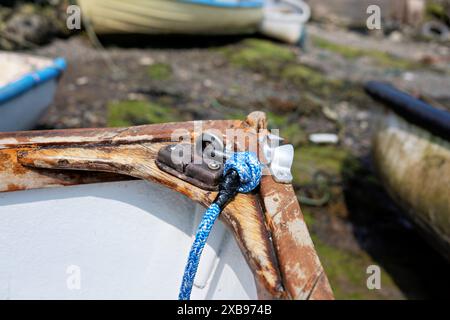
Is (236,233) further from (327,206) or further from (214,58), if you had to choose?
(214,58)

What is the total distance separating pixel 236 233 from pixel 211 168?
0.86 feet

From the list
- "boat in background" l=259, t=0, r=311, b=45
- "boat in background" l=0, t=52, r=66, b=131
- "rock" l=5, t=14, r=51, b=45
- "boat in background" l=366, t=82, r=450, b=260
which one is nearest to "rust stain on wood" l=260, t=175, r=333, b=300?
"boat in background" l=366, t=82, r=450, b=260

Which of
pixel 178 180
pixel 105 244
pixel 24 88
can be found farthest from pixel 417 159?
pixel 24 88

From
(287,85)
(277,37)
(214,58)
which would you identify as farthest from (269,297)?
(277,37)

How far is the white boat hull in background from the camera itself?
1659mm

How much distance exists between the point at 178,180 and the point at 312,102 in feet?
14.7

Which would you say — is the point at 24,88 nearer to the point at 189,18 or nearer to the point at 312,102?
the point at 312,102

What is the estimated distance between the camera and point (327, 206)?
3.68 m

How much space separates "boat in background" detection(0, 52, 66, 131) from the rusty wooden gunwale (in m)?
1.76

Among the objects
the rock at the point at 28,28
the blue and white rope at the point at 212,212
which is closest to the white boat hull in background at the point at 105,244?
the blue and white rope at the point at 212,212

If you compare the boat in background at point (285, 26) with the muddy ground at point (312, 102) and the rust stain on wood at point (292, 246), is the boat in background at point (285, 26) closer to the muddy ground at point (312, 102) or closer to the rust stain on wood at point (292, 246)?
the muddy ground at point (312, 102)

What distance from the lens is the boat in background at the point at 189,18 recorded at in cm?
670

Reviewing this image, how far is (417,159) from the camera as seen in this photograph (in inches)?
111

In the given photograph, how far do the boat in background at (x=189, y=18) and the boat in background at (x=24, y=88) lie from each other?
3.20 metres
